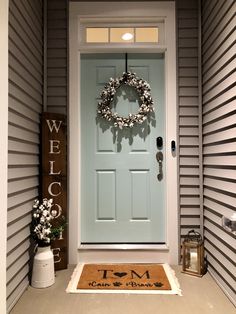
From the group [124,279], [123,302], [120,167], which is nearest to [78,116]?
[120,167]

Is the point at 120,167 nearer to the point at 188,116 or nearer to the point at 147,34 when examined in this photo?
the point at 188,116

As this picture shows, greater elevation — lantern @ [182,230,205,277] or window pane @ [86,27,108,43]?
window pane @ [86,27,108,43]

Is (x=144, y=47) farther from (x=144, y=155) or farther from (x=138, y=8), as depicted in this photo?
(x=144, y=155)

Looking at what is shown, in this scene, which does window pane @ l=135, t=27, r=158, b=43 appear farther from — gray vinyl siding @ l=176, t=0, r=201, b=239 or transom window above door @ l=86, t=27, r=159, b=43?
gray vinyl siding @ l=176, t=0, r=201, b=239

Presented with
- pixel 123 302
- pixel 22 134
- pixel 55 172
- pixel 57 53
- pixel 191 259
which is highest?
pixel 57 53

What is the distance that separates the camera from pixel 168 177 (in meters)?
2.71

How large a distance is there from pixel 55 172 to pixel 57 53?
1172 mm

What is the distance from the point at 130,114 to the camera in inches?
108

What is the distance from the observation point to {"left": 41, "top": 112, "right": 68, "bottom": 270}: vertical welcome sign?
2.52 meters

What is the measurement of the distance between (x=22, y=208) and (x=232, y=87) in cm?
176

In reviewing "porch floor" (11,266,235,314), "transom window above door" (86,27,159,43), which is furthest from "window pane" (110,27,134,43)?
"porch floor" (11,266,235,314)

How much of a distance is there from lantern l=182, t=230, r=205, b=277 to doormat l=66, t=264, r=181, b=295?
152 mm

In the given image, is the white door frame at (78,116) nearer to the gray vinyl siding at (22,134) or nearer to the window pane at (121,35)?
the window pane at (121,35)

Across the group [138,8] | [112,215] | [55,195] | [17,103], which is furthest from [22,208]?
[138,8]
